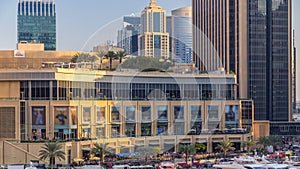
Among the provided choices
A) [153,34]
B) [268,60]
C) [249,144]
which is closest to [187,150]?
[249,144]

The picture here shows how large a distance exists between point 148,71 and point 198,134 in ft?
31.3

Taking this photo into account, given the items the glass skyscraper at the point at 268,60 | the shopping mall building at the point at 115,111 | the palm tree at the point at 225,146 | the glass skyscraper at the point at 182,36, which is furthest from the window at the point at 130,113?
the glass skyscraper at the point at 268,60

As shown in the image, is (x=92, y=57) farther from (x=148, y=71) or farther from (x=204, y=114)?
(x=204, y=114)

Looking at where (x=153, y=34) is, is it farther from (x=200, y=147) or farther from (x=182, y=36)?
(x=182, y=36)

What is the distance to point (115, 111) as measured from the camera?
3209 inches

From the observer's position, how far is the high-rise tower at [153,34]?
94500 millimetres

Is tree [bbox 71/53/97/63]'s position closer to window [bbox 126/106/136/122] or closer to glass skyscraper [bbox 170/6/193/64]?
window [bbox 126/106/136/122]

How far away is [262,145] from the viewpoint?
87188 millimetres

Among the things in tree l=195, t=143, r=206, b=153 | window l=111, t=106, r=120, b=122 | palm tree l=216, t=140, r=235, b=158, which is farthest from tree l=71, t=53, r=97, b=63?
palm tree l=216, t=140, r=235, b=158

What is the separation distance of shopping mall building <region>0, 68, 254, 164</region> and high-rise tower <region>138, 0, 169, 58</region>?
8676 mm

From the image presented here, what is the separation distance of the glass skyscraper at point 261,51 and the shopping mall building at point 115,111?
20.7 metres

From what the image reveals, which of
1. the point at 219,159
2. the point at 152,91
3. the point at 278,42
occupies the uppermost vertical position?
the point at 278,42

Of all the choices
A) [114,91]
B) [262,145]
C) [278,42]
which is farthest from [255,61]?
[114,91]

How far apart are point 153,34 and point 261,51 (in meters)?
23.0
